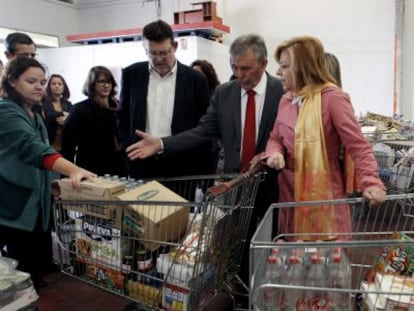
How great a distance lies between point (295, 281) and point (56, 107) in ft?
11.4

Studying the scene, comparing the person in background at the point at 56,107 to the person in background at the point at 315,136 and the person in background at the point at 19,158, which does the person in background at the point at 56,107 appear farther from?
the person in background at the point at 315,136

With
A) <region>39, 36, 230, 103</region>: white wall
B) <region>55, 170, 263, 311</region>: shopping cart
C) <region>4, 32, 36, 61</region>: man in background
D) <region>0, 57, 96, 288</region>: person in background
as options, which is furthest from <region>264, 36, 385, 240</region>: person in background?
<region>39, 36, 230, 103</region>: white wall

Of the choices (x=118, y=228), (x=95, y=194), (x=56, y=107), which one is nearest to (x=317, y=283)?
(x=118, y=228)

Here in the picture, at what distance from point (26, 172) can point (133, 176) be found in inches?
24.2

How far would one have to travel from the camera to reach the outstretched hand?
1.99m

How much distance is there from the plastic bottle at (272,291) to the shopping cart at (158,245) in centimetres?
25

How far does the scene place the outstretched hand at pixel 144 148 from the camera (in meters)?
1.99

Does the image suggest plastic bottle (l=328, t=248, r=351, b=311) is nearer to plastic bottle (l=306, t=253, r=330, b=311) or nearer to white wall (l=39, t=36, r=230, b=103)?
plastic bottle (l=306, t=253, r=330, b=311)

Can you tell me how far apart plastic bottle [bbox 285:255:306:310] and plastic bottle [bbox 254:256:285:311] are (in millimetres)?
22

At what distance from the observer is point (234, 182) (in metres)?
1.44

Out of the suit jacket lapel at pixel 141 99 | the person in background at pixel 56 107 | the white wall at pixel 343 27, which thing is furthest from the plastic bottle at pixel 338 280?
the white wall at pixel 343 27

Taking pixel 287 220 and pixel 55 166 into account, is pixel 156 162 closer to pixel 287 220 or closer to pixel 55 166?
pixel 55 166

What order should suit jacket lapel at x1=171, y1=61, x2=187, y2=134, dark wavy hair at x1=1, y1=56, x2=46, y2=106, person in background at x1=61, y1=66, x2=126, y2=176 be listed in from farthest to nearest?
person in background at x1=61, y1=66, x2=126, y2=176 → suit jacket lapel at x1=171, y1=61, x2=187, y2=134 → dark wavy hair at x1=1, y1=56, x2=46, y2=106

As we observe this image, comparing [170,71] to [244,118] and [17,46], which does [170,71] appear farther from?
[17,46]
